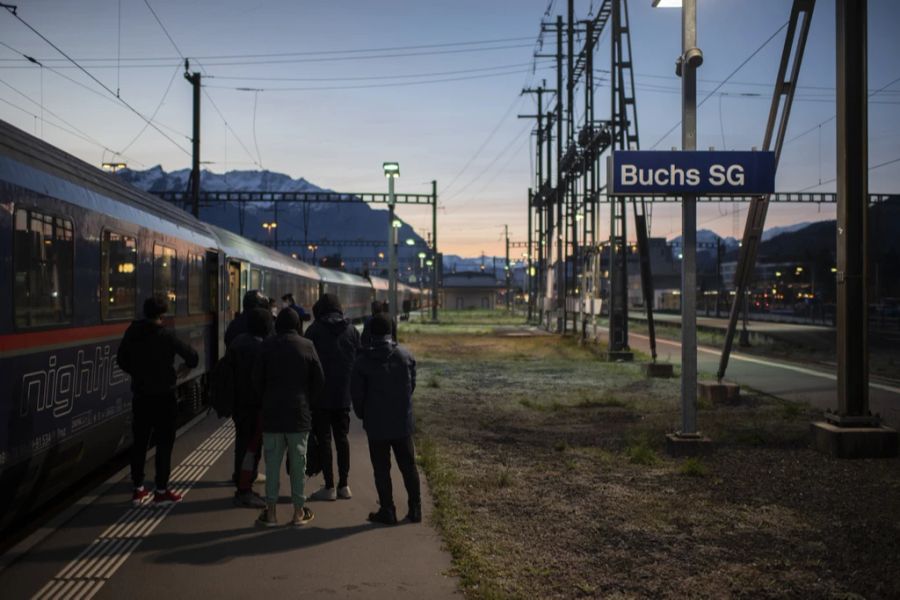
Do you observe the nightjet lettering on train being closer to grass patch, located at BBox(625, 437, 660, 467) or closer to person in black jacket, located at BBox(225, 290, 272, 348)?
person in black jacket, located at BBox(225, 290, 272, 348)

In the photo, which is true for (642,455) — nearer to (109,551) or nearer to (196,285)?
(109,551)

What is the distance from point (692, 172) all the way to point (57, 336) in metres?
7.18

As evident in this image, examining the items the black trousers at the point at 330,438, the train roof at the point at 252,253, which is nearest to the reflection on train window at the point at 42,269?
the black trousers at the point at 330,438

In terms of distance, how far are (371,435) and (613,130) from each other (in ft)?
51.7

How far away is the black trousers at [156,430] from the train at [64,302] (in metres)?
0.49

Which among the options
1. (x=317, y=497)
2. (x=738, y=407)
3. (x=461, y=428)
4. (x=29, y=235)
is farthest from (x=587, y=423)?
(x=29, y=235)

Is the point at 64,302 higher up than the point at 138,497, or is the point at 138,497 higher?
the point at 64,302

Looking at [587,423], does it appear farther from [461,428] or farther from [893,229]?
[893,229]

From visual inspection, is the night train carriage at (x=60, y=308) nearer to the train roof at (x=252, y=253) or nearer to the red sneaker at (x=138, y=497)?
the red sneaker at (x=138, y=497)

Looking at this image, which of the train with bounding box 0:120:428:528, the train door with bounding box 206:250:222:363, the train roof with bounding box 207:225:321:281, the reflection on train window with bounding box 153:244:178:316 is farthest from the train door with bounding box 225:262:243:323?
the train with bounding box 0:120:428:528

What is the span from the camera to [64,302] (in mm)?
7227

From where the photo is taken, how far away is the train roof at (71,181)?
6.43 metres

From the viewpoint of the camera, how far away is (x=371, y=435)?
6.96 metres

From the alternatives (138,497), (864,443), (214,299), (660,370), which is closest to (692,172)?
(864,443)
